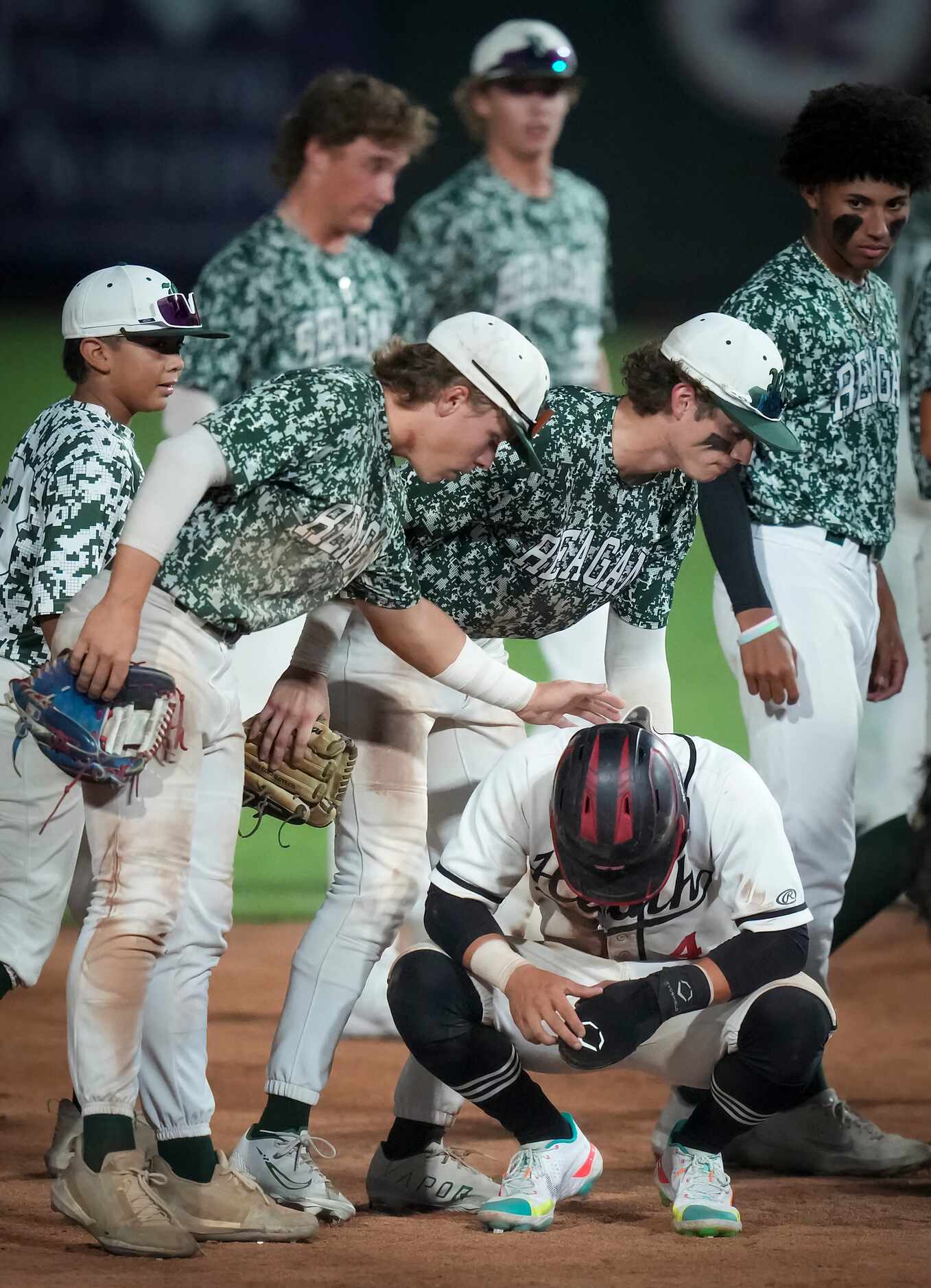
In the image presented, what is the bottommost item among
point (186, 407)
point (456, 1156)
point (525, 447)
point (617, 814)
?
point (456, 1156)

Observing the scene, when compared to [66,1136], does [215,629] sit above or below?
above

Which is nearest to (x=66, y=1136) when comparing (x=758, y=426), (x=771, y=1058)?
(x=771, y=1058)

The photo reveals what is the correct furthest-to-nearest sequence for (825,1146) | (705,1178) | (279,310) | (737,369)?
(279,310), (825,1146), (737,369), (705,1178)


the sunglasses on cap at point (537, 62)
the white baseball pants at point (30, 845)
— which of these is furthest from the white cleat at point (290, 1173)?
the sunglasses on cap at point (537, 62)

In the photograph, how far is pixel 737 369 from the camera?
3881mm

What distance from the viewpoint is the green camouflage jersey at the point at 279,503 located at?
10.8 feet

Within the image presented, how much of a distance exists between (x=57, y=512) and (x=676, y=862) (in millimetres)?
1368

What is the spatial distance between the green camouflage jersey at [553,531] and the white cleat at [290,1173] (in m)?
1.16

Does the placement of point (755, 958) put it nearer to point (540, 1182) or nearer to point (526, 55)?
point (540, 1182)

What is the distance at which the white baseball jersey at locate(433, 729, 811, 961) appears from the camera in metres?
3.59

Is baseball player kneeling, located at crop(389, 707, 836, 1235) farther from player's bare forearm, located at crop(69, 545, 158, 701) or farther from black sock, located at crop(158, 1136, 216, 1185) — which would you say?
player's bare forearm, located at crop(69, 545, 158, 701)

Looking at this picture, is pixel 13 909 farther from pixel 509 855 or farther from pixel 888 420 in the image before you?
pixel 888 420

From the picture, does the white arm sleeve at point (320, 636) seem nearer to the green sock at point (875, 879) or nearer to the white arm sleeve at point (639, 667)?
the white arm sleeve at point (639, 667)

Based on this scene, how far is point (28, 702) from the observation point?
10.7ft
